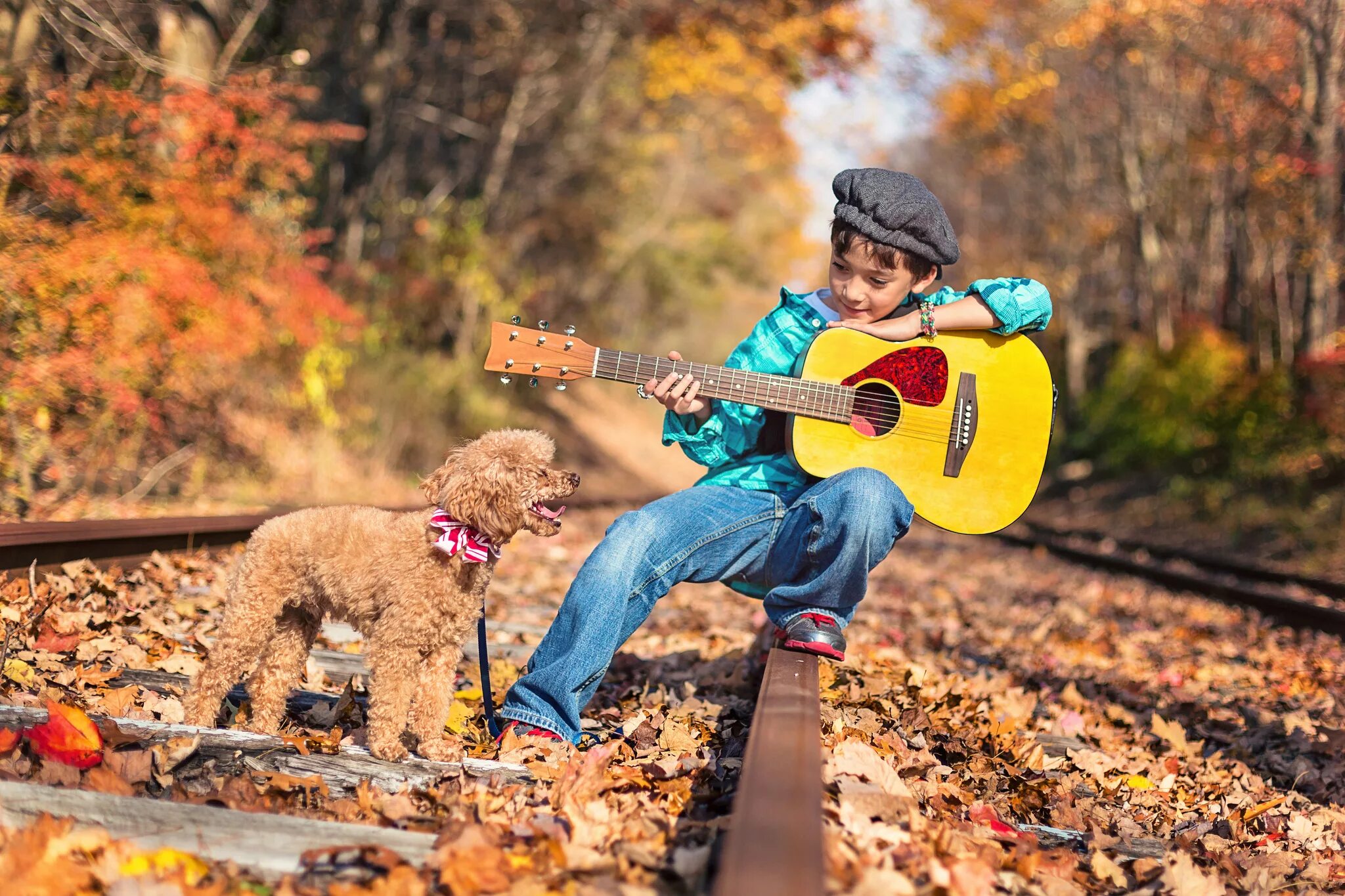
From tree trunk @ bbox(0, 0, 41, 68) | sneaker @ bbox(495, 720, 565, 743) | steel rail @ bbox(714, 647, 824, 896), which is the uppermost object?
tree trunk @ bbox(0, 0, 41, 68)

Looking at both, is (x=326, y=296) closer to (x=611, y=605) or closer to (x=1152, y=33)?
(x=611, y=605)

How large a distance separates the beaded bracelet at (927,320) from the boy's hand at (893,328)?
2 cm

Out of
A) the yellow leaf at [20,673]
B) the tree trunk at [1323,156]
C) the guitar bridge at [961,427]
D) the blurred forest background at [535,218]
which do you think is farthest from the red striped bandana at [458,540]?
the tree trunk at [1323,156]

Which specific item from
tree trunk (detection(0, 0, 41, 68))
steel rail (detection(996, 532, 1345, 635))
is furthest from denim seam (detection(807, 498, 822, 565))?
tree trunk (detection(0, 0, 41, 68))

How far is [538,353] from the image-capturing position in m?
4.53

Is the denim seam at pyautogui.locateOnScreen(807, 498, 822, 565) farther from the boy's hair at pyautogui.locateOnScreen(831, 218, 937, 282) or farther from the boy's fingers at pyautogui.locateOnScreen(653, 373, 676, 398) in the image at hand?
the boy's hair at pyautogui.locateOnScreen(831, 218, 937, 282)

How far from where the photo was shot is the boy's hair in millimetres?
4570

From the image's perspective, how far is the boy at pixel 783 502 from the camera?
415cm

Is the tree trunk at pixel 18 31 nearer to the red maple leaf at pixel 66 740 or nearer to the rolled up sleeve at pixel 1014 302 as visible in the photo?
the red maple leaf at pixel 66 740

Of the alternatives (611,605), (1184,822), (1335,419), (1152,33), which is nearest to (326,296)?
(611,605)

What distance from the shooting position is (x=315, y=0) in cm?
1722

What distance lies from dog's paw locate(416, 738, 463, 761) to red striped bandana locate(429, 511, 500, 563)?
59 centimetres

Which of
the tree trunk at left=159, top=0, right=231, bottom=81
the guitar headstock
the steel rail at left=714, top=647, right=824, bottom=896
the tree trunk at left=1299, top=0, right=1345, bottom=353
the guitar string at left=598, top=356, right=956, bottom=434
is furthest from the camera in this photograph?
the tree trunk at left=1299, top=0, right=1345, bottom=353

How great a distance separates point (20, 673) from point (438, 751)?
1619mm
